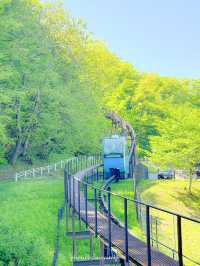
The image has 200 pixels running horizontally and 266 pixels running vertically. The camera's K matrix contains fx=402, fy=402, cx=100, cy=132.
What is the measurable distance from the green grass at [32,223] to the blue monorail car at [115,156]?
7.48m

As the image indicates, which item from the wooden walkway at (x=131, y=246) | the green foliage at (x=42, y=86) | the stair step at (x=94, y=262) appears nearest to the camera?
the wooden walkway at (x=131, y=246)

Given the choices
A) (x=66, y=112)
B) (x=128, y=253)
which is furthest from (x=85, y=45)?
(x=128, y=253)

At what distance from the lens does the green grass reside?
31.9ft

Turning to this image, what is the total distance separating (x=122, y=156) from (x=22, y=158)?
859cm

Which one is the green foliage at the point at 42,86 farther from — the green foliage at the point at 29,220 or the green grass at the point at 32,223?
the green foliage at the point at 29,220

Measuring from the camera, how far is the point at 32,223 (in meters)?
15.2

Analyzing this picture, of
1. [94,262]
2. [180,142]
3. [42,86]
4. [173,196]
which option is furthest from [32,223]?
[180,142]

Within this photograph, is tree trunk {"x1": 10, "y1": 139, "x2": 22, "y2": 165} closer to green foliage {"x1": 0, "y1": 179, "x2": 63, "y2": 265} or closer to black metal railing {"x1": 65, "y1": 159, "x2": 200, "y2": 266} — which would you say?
green foliage {"x1": 0, "y1": 179, "x2": 63, "y2": 265}

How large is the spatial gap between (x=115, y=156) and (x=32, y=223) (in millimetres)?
17706

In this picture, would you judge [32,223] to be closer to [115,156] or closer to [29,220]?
[29,220]

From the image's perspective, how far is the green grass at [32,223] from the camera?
9.73m

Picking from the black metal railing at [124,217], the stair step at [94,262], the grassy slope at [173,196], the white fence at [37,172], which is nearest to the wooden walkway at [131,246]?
the black metal railing at [124,217]

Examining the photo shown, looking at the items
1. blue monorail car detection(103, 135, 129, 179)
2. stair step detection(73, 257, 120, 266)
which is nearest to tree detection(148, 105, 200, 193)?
blue monorail car detection(103, 135, 129, 179)

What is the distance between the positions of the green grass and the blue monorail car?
7484mm
